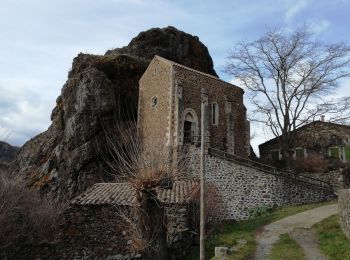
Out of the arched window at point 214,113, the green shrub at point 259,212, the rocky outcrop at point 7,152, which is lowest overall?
the green shrub at point 259,212

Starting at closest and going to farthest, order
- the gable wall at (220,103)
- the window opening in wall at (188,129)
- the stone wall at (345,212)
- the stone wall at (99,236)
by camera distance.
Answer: the stone wall at (345,212) < the stone wall at (99,236) < the window opening in wall at (188,129) < the gable wall at (220,103)

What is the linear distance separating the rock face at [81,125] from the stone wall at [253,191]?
10745mm

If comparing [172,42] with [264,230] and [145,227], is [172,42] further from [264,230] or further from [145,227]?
[145,227]

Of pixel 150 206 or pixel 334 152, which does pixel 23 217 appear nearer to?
pixel 150 206

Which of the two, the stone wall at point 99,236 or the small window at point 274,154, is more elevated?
the small window at point 274,154

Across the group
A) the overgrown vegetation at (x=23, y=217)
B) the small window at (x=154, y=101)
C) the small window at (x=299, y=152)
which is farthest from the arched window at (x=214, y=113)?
the overgrown vegetation at (x=23, y=217)

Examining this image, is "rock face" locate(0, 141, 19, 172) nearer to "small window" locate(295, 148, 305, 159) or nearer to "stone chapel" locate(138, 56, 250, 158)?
"stone chapel" locate(138, 56, 250, 158)

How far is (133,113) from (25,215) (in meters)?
16.2

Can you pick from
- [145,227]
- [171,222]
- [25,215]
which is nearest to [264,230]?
[171,222]

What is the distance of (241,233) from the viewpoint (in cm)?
2156

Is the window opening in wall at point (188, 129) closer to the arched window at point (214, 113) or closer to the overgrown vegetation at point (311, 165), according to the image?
the arched window at point (214, 113)

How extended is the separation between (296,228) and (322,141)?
24.9 m

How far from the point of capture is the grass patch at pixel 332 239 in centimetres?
1474

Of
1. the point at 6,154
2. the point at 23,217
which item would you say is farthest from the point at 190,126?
the point at 6,154
